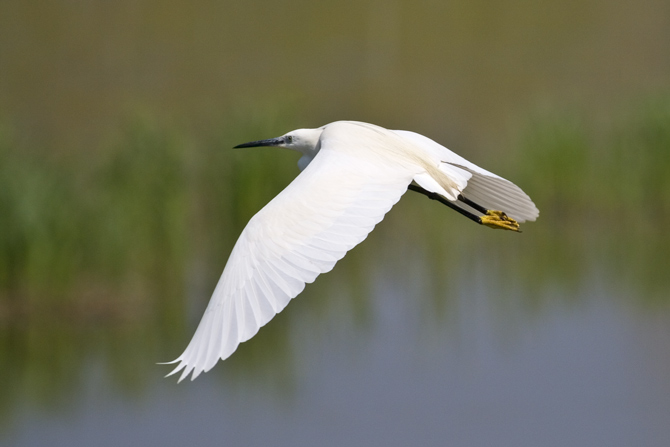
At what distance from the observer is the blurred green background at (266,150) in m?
6.44

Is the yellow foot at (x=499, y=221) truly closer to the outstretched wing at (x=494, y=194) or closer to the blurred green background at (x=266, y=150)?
the outstretched wing at (x=494, y=194)

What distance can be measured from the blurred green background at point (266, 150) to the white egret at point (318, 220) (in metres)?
2.96

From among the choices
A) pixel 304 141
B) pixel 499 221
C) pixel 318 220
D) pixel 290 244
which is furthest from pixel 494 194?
pixel 290 244

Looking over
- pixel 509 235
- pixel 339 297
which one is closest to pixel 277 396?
pixel 339 297

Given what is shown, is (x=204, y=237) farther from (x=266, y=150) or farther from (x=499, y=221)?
(x=499, y=221)

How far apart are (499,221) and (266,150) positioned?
3091mm

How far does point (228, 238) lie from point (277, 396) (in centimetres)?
126

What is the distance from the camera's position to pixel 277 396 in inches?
248

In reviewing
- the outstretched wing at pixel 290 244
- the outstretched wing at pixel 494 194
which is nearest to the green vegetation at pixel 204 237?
the outstretched wing at pixel 494 194

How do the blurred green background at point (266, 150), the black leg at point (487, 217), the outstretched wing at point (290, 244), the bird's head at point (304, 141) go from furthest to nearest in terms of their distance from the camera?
the blurred green background at point (266, 150) < the bird's head at point (304, 141) < the black leg at point (487, 217) < the outstretched wing at point (290, 244)

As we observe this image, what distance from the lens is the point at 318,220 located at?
313 cm

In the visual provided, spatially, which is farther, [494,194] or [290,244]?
[494,194]

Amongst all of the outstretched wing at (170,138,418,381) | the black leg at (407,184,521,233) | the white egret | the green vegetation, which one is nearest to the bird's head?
the white egret

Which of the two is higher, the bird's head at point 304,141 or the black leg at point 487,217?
the bird's head at point 304,141
